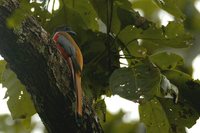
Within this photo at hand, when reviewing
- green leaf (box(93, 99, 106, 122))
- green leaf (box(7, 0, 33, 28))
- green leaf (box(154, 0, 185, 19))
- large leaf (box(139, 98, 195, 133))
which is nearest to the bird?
green leaf (box(93, 99, 106, 122))

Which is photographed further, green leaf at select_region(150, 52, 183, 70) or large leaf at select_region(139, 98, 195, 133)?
green leaf at select_region(150, 52, 183, 70)

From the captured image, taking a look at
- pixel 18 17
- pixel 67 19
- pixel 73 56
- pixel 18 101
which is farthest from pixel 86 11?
pixel 18 17

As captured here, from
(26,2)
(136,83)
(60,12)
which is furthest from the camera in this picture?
(60,12)

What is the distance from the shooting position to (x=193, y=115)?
2.72 metres

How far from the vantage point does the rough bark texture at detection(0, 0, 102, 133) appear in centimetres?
226

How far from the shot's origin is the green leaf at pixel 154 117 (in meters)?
2.79

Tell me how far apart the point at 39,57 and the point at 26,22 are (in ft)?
0.58

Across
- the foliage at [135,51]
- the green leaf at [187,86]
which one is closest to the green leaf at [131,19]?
the foliage at [135,51]

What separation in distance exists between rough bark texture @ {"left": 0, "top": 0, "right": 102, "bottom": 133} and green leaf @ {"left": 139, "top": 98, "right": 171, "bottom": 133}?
41cm

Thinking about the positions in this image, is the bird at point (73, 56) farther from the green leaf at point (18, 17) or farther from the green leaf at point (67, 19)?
the green leaf at point (18, 17)

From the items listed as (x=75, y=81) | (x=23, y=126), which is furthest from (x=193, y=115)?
(x=23, y=126)

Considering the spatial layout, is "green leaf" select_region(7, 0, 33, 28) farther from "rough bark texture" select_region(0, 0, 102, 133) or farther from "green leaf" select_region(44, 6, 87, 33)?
"green leaf" select_region(44, 6, 87, 33)

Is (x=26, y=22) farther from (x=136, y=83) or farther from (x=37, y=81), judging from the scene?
(x=136, y=83)

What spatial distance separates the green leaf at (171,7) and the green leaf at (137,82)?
30 centimetres
